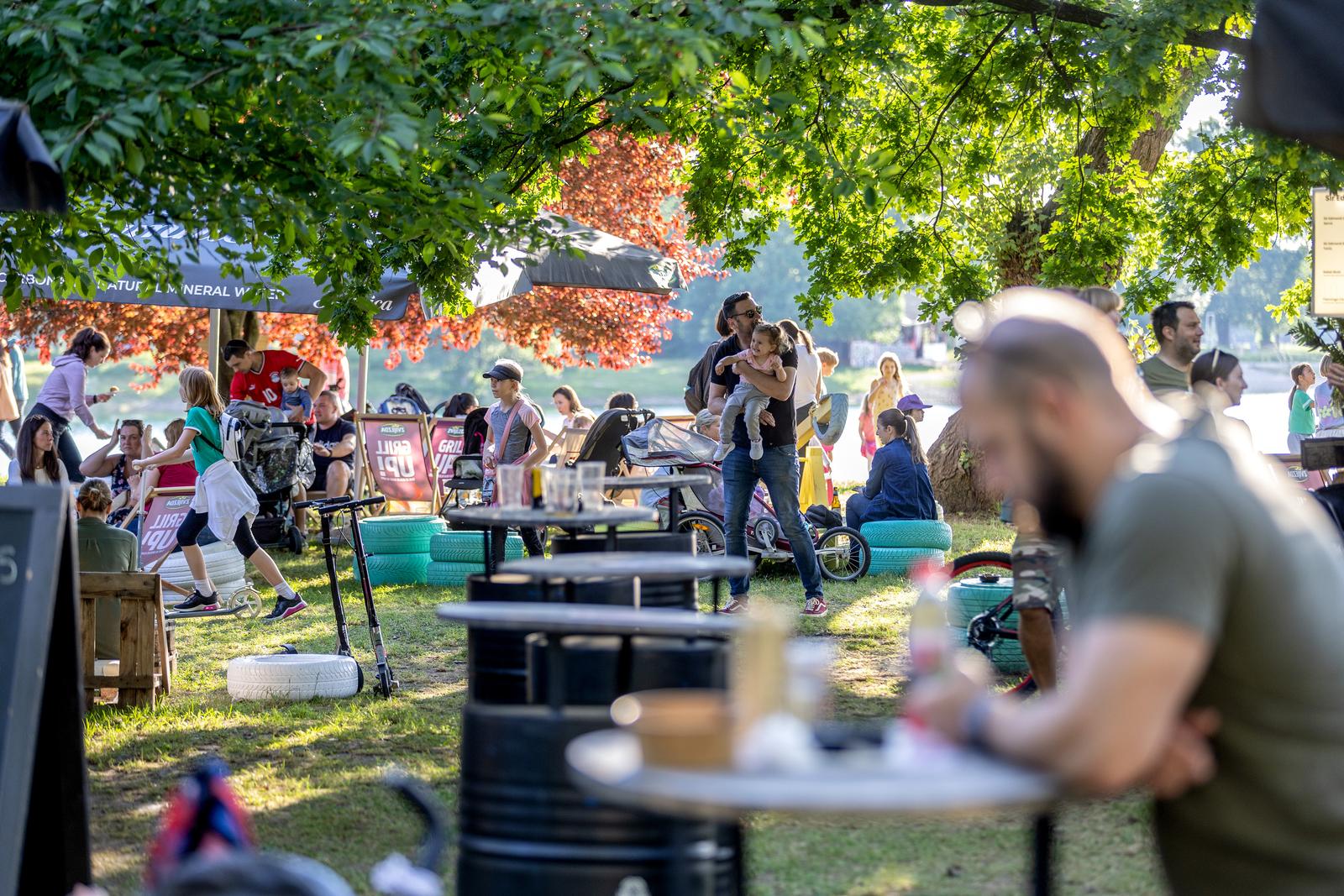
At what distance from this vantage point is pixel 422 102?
772cm

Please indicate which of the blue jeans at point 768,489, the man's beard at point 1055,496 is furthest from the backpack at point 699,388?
the man's beard at point 1055,496

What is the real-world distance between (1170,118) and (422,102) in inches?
260

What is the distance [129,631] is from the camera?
768 cm

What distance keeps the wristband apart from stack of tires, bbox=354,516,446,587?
10.5 m

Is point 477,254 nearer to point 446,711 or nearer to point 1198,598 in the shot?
point 446,711

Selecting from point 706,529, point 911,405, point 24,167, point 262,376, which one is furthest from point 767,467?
point 262,376

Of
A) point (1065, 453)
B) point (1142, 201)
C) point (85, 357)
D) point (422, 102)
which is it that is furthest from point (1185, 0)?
point (85, 357)

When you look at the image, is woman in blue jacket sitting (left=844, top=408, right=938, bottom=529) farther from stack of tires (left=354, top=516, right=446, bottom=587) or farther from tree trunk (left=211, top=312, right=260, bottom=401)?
tree trunk (left=211, top=312, right=260, bottom=401)

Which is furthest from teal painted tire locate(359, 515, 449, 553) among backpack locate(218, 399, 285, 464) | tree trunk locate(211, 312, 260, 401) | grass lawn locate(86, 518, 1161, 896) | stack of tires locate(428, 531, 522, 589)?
tree trunk locate(211, 312, 260, 401)

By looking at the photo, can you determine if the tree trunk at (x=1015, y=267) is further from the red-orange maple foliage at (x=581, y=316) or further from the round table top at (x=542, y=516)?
the red-orange maple foliage at (x=581, y=316)

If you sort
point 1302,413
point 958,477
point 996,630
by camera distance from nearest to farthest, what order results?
point 996,630 < point 958,477 < point 1302,413

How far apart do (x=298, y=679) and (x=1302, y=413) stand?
48.4ft

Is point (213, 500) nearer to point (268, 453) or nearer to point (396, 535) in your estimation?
point (396, 535)

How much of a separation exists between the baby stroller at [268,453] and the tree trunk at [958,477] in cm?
718
